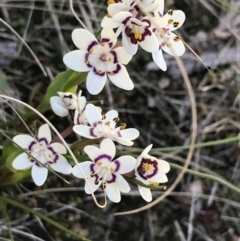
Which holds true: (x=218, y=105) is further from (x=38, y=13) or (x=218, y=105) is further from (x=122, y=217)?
(x=38, y=13)

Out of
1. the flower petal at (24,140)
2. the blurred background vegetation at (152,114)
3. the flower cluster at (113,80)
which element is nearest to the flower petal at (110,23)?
the flower cluster at (113,80)

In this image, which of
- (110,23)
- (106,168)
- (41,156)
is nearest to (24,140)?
(41,156)

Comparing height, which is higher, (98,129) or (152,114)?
(98,129)

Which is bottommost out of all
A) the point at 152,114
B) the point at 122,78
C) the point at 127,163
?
the point at 152,114

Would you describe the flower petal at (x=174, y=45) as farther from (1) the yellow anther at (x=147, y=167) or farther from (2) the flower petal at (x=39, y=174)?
(2) the flower petal at (x=39, y=174)

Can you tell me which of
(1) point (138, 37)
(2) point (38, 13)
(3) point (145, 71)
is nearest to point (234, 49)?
(3) point (145, 71)

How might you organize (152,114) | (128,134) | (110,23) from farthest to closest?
1. (152,114)
2. (128,134)
3. (110,23)

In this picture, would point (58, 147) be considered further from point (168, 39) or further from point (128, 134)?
point (168, 39)

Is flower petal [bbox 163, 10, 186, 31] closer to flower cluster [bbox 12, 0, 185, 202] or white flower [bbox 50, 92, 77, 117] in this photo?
flower cluster [bbox 12, 0, 185, 202]
